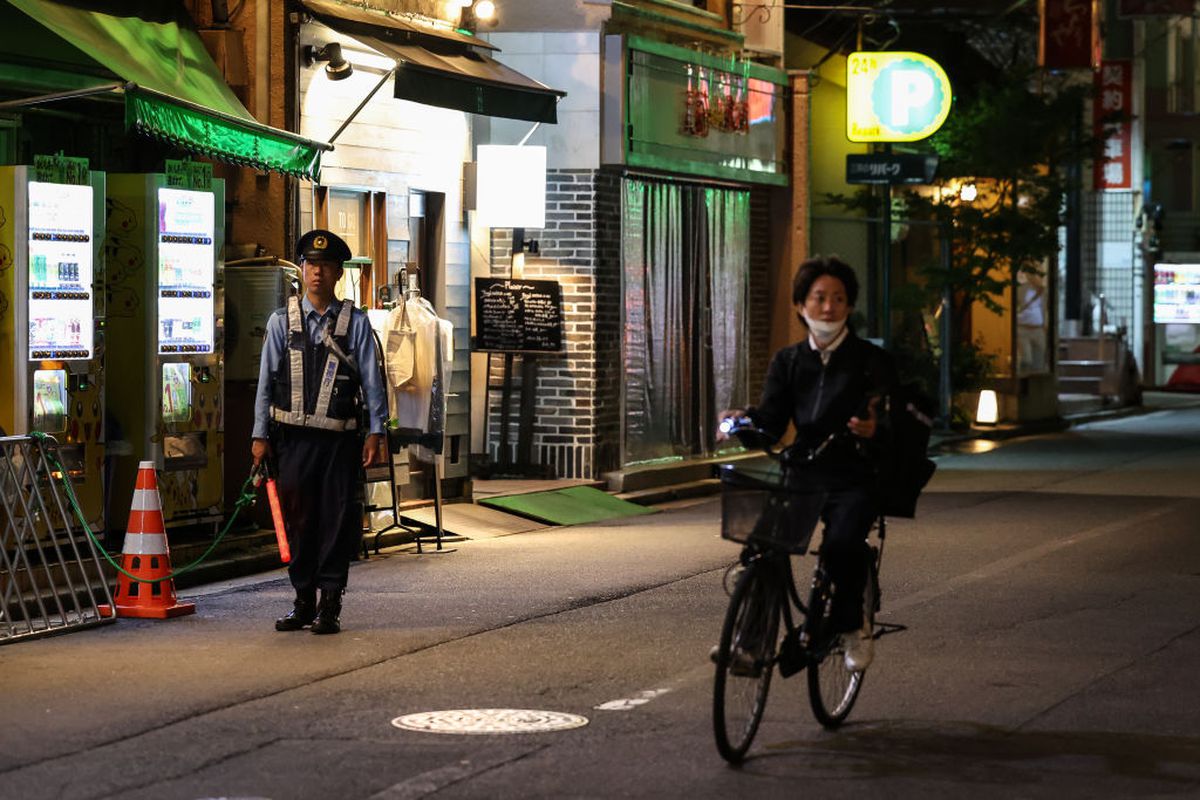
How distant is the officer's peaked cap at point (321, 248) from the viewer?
437 inches

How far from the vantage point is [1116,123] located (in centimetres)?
3678

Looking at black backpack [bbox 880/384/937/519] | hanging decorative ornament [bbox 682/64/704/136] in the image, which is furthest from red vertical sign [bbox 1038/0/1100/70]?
black backpack [bbox 880/384/937/519]

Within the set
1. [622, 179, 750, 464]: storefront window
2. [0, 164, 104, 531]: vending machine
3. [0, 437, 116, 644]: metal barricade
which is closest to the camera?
[0, 437, 116, 644]: metal barricade

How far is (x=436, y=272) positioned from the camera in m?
18.4

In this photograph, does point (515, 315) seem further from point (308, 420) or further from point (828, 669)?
point (828, 669)

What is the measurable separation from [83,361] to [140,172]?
8.19 ft

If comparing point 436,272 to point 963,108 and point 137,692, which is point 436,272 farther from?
point 963,108

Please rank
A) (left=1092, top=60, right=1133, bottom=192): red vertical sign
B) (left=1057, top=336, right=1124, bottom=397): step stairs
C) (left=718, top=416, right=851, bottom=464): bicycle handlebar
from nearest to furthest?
(left=718, top=416, right=851, bottom=464): bicycle handlebar
(left=1092, top=60, right=1133, bottom=192): red vertical sign
(left=1057, top=336, right=1124, bottom=397): step stairs

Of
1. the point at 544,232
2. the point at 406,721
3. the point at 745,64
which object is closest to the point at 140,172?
the point at 544,232

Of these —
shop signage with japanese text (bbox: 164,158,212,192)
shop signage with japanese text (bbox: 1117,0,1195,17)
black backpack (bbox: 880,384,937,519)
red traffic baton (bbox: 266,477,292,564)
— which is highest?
shop signage with japanese text (bbox: 1117,0,1195,17)

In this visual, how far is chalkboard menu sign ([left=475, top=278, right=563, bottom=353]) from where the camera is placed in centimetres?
1930

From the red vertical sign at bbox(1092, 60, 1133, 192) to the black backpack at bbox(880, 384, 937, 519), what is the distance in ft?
92.2

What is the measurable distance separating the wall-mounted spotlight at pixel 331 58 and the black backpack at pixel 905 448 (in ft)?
28.7

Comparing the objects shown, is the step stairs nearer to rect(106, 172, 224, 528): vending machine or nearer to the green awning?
the green awning
